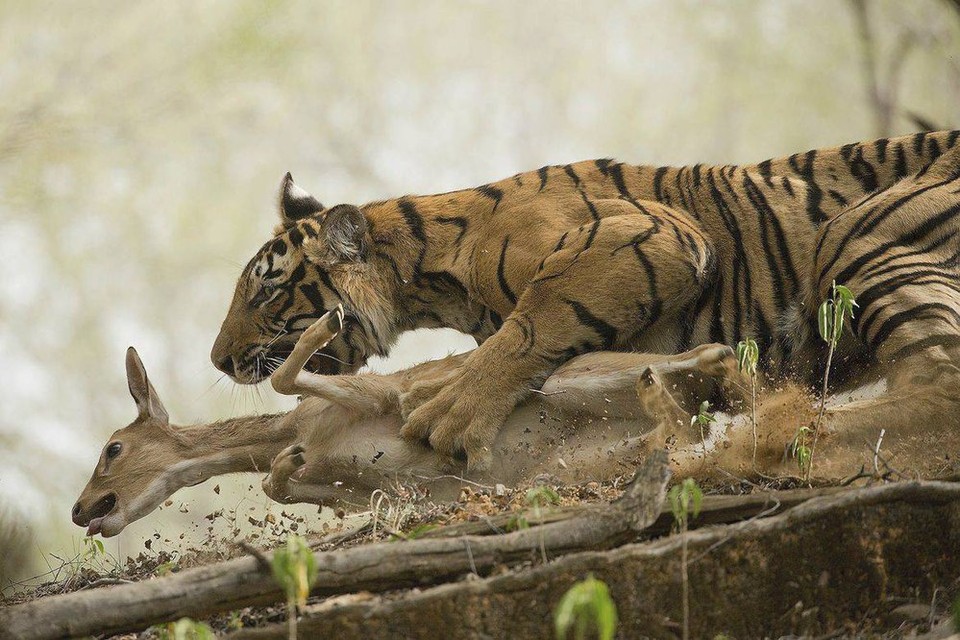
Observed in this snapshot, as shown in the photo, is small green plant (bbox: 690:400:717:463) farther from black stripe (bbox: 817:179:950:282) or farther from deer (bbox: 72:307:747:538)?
black stripe (bbox: 817:179:950:282)

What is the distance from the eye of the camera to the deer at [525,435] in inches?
177

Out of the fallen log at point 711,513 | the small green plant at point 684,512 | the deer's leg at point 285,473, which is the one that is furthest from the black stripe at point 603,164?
the small green plant at point 684,512

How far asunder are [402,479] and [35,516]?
833cm

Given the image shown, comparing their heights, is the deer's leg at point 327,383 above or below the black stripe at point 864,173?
below

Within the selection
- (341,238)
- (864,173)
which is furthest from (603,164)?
(341,238)

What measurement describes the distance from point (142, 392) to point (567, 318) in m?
2.73

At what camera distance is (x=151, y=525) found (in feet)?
47.3

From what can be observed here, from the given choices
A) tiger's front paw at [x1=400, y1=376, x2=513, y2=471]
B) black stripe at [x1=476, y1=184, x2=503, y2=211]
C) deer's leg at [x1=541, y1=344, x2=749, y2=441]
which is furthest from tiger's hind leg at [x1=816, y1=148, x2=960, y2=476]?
black stripe at [x1=476, y1=184, x2=503, y2=211]

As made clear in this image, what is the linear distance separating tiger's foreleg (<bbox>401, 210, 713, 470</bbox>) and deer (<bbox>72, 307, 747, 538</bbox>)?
4.7 inches

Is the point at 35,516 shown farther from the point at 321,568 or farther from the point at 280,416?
the point at 321,568

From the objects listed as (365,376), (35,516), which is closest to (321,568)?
(365,376)

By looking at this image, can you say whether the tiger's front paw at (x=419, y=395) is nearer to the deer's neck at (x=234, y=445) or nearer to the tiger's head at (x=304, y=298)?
the tiger's head at (x=304, y=298)

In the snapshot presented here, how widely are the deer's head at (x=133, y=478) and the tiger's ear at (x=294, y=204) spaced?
4.23ft

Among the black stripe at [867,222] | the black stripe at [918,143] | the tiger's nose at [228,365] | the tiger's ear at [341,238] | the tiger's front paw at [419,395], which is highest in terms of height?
the tiger's ear at [341,238]
